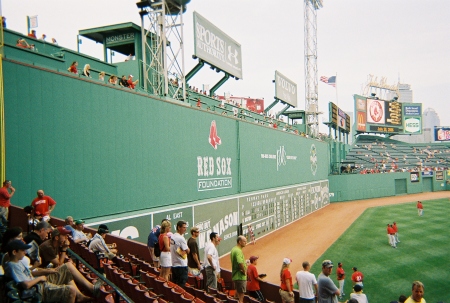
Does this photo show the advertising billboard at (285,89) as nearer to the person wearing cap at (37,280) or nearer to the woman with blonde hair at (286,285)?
the woman with blonde hair at (286,285)

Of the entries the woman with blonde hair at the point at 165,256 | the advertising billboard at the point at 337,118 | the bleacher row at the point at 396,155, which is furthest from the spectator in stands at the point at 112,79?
the bleacher row at the point at 396,155

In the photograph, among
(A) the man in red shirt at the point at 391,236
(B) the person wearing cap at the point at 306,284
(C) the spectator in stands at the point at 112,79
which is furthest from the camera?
(A) the man in red shirt at the point at 391,236

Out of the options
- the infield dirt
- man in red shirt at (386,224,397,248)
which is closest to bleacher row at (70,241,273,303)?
the infield dirt

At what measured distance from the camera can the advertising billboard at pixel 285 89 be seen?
115 ft

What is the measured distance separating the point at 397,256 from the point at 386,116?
43406 mm

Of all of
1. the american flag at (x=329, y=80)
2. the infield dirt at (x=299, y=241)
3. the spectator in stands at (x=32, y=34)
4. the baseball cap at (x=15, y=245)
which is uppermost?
the american flag at (x=329, y=80)

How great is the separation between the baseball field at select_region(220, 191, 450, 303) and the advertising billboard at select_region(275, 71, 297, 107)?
11008 mm

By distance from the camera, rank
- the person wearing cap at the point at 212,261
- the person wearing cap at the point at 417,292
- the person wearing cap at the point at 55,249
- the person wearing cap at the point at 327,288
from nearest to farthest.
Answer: the person wearing cap at the point at 55,249, the person wearing cap at the point at 417,292, the person wearing cap at the point at 327,288, the person wearing cap at the point at 212,261

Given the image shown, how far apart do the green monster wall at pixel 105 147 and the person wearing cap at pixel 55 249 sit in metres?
4.33

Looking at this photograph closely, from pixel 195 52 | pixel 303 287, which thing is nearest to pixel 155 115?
pixel 195 52

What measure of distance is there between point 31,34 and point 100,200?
16.7 ft

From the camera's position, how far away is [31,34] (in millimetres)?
11273

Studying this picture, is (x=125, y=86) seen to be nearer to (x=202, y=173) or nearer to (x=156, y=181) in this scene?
(x=156, y=181)

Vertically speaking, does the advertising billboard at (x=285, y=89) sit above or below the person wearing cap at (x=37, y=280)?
above
